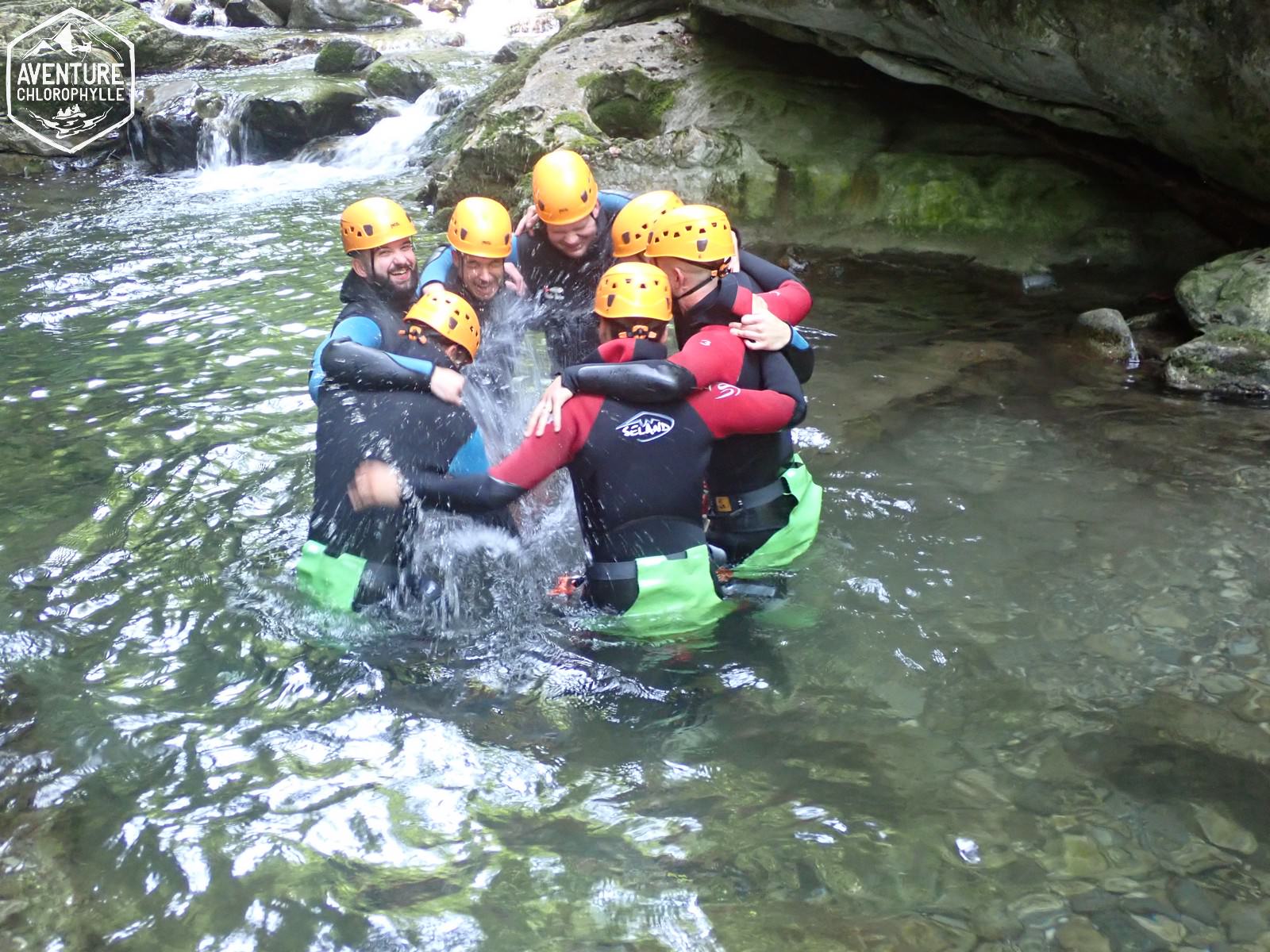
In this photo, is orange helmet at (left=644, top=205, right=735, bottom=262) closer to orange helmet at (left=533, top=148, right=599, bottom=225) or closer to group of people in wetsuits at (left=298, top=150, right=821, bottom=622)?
group of people in wetsuits at (left=298, top=150, right=821, bottom=622)

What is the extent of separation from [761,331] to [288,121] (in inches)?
566

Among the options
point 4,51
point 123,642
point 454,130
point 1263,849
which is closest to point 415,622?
point 123,642

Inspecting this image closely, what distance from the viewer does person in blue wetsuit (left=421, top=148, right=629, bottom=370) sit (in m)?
5.07

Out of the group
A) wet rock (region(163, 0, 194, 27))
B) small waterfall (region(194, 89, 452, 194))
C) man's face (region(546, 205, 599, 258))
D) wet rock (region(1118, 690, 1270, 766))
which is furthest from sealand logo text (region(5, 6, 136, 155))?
wet rock (region(1118, 690, 1270, 766))

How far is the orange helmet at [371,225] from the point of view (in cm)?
479

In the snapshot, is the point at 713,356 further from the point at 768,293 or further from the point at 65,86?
the point at 65,86

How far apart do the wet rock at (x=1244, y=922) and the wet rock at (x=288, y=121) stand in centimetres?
1638

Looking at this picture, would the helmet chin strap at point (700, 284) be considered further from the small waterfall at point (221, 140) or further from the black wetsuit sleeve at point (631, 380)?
the small waterfall at point (221, 140)

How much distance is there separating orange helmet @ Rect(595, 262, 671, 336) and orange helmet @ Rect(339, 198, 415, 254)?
1.41 metres

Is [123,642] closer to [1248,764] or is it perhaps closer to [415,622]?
[415,622]

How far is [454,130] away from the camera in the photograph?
1445 centimetres

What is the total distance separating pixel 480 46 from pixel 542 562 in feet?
63.1

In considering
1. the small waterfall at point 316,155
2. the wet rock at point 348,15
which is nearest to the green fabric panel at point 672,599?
the small waterfall at point 316,155

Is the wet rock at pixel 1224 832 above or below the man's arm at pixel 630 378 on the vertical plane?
below
